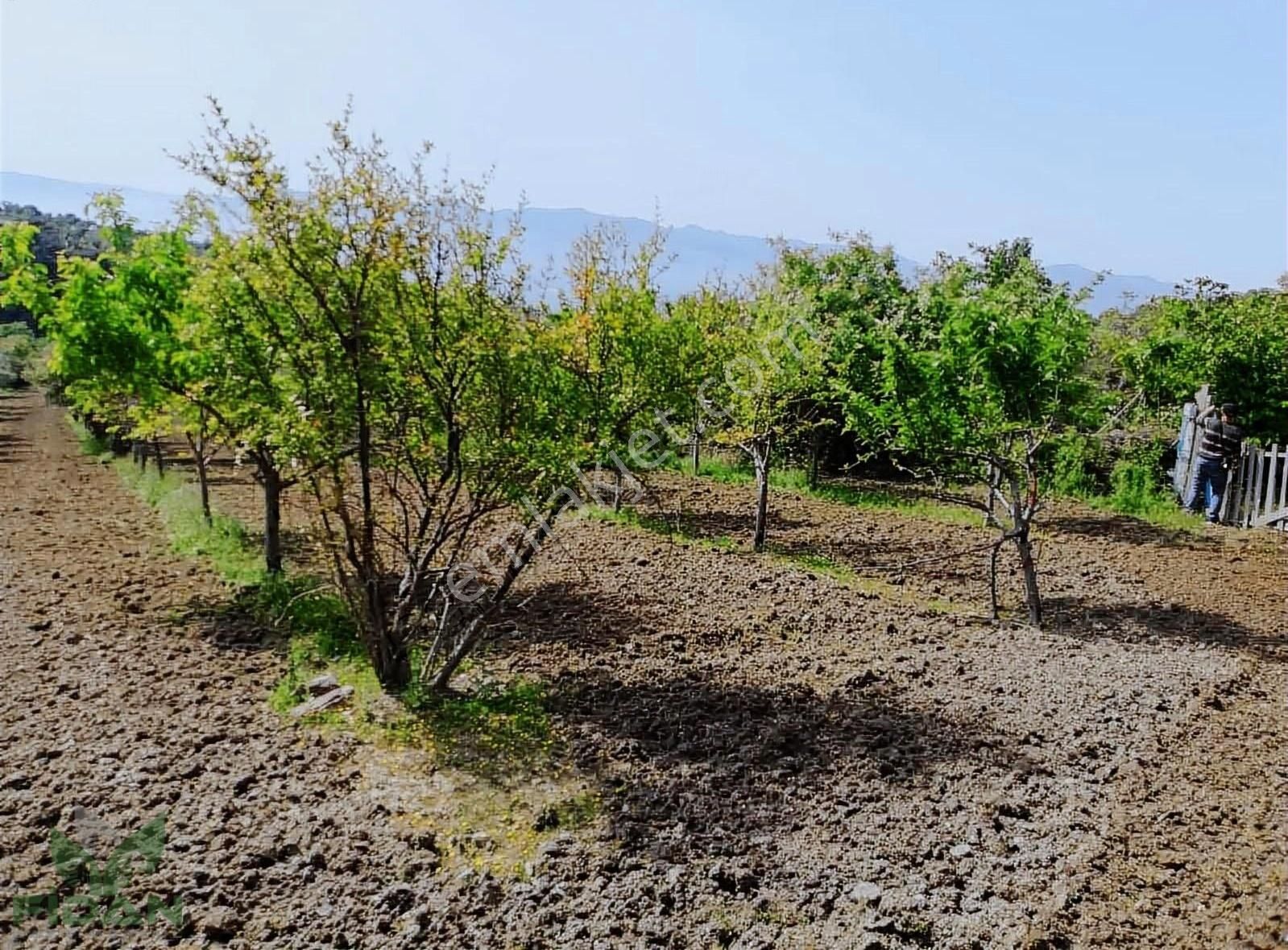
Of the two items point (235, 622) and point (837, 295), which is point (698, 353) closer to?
point (235, 622)

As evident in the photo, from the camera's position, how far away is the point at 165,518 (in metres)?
10.5

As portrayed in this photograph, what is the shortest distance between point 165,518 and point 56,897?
767 centimetres

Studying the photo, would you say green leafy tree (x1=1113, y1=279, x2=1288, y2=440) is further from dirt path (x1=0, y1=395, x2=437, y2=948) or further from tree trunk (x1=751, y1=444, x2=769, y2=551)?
dirt path (x1=0, y1=395, x2=437, y2=948)

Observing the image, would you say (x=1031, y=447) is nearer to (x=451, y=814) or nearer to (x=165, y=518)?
(x=451, y=814)

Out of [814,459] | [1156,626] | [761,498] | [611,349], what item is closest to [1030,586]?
[1156,626]

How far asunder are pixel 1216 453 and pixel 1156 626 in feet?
17.5

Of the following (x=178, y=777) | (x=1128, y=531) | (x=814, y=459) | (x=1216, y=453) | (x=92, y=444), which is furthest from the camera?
(x=92, y=444)

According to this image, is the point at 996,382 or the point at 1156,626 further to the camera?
the point at 1156,626

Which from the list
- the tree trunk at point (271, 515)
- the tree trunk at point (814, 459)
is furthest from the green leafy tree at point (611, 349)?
the tree trunk at point (814, 459)

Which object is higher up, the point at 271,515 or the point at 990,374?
the point at 990,374

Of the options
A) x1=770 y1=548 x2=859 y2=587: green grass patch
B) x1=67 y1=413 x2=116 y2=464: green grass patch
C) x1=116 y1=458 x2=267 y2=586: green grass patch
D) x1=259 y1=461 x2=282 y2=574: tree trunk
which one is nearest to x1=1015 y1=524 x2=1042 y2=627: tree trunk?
x1=770 y1=548 x2=859 y2=587: green grass patch

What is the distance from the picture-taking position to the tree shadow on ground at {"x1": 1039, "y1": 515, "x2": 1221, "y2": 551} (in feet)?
33.2

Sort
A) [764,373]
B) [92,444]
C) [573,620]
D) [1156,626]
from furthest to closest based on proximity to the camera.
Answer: [92,444] → [764,373] → [1156,626] → [573,620]

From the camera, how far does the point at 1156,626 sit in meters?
7.04
